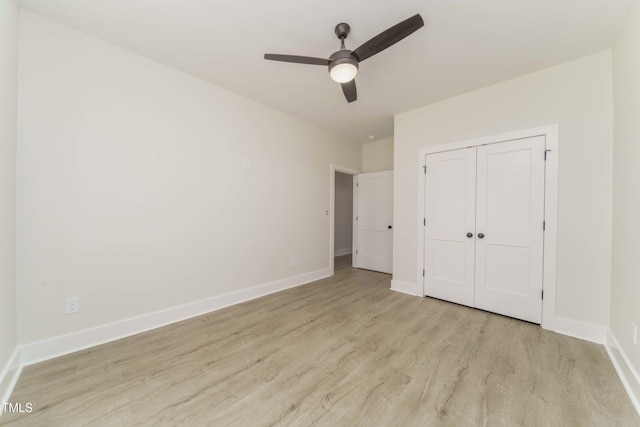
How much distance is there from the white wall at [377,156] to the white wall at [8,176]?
4.62m

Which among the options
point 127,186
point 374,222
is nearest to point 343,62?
point 127,186

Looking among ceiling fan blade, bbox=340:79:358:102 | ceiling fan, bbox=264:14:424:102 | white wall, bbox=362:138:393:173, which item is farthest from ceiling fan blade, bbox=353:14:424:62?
white wall, bbox=362:138:393:173

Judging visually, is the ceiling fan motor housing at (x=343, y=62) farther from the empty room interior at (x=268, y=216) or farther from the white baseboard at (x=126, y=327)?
the white baseboard at (x=126, y=327)

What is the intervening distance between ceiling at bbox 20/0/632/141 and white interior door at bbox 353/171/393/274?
6.63 ft

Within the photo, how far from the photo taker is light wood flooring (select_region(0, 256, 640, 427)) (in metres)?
1.38

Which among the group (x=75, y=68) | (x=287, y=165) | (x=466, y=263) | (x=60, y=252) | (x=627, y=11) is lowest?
(x=466, y=263)

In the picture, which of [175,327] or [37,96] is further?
[175,327]

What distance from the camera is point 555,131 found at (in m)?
2.40

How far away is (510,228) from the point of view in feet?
8.75

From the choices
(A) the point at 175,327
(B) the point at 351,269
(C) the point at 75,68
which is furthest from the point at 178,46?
(B) the point at 351,269

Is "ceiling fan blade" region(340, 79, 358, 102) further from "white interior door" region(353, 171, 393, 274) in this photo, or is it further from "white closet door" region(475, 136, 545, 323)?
"white interior door" region(353, 171, 393, 274)

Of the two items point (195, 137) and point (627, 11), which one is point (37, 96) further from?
point (627, 11)

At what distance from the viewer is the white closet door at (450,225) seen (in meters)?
2.95

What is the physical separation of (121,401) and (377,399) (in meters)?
1.61
